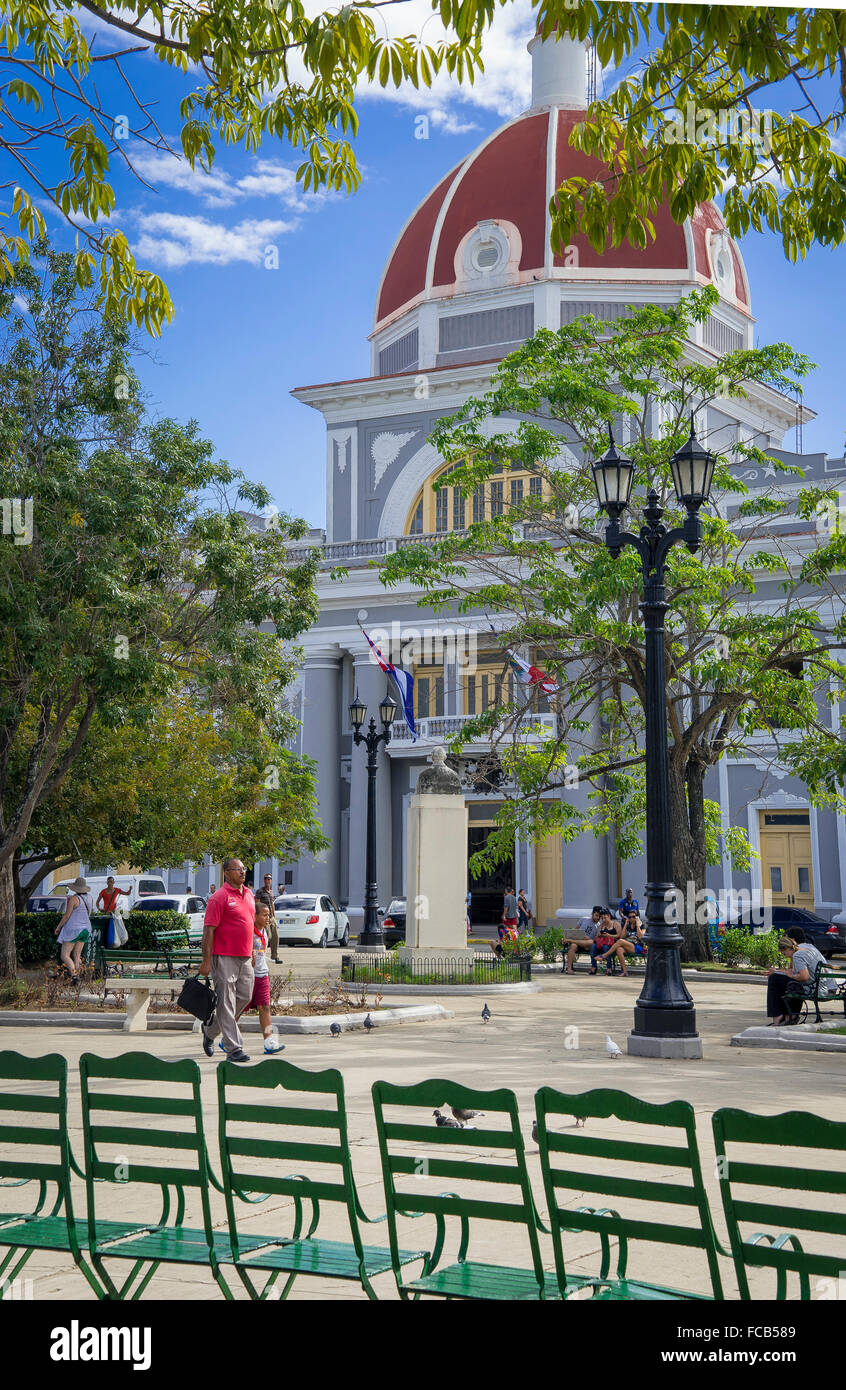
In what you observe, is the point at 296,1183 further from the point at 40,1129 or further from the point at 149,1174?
the point at 40,1129

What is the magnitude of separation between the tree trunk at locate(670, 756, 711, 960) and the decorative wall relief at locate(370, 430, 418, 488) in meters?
21.0

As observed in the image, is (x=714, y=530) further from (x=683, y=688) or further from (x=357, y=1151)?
(x=357, y=1151)

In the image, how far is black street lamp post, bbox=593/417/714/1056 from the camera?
44.0ft

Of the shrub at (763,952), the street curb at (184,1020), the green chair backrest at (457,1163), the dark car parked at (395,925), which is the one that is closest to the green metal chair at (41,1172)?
the green chair backrest at (457,1163)

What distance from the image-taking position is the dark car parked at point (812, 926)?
3150 cm

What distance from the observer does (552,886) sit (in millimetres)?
42250

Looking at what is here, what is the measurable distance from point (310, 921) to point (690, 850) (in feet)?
51.6

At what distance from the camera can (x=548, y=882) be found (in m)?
42.3

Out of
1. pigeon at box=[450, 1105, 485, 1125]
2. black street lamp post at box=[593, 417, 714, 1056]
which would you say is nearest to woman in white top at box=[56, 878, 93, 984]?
black street lamp post at box=[593, 417, 714, 1056]

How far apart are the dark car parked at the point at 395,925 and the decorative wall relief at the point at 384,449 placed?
16.4m

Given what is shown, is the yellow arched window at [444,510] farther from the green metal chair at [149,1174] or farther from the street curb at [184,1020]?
the green metal chair at [149,1174]

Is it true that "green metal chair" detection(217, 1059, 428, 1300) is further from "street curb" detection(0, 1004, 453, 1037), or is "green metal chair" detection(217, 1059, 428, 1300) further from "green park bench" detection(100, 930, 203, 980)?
"green park bench" detection(100, 930, 203, 980)
